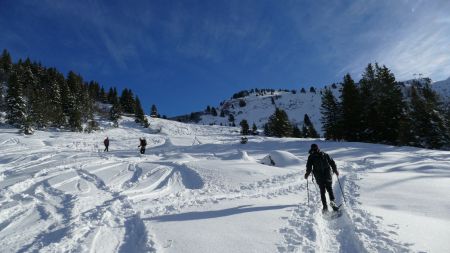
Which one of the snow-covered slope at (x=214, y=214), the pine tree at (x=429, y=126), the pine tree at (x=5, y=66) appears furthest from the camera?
the pine tree at (x=5, y=66)

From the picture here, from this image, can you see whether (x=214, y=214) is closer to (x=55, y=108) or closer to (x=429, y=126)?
(x=429, y=126)

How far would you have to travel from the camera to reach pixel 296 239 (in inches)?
238

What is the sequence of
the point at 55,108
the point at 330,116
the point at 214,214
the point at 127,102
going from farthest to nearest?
the point at 127,102 → the point at 55,108 → the point at 330,116 → the point at 214,214

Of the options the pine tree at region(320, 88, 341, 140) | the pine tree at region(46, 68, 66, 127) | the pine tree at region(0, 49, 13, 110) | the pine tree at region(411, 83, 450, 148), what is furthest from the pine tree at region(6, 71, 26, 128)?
the pine tree at region(411, 83, 450, 148)

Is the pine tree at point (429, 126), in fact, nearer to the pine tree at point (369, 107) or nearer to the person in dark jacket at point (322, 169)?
the pine tree at point (369, 107)

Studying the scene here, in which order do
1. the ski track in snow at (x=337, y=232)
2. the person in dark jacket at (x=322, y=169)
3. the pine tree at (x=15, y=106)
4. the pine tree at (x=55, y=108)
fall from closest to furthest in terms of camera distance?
the ski track in snow at (x=337, y=232)
the person in dark jacket at (x=322, y=169)
the pine tree at (x=15, y=106)
the pine tree at (x=55, y=108)

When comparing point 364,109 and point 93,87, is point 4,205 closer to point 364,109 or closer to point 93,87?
point 364,109

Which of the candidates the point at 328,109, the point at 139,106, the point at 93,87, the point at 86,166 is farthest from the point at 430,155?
the point at 93,87

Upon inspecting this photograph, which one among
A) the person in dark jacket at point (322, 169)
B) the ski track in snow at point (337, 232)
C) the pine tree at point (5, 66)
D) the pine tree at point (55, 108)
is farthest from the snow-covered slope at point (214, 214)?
the pine tree at point (5, 66)

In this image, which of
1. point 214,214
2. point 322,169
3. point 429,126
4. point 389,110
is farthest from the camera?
point 389,110

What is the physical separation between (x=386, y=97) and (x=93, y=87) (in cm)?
9922

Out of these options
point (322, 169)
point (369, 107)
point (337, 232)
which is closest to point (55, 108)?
point (369, 107)

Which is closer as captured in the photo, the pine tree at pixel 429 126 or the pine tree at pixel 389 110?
the pine tree at pixel 429 126

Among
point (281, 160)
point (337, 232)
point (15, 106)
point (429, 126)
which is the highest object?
point (15, 106)
